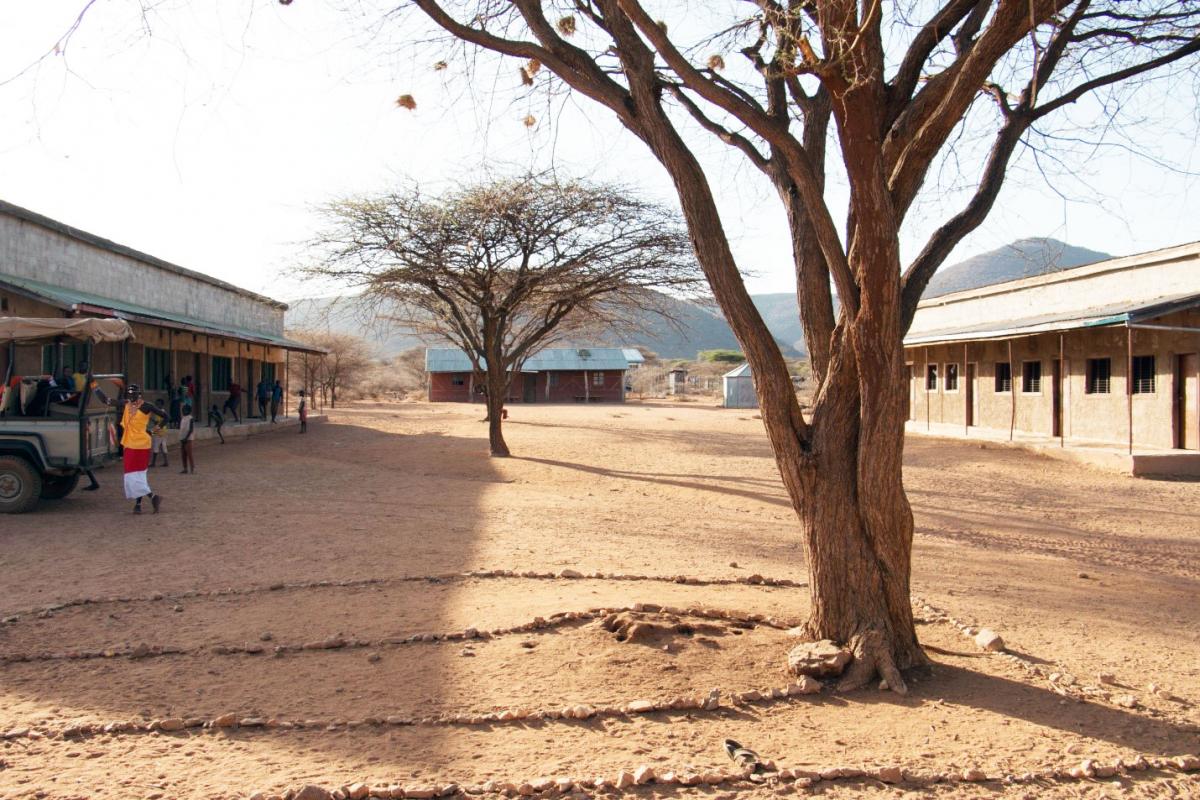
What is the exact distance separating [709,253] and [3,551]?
7627 mm

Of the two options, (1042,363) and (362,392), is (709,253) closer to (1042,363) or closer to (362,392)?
(1042,363)

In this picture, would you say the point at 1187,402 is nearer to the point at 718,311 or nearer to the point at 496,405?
the point at 718,311

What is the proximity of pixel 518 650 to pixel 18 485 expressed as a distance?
28.3 feet

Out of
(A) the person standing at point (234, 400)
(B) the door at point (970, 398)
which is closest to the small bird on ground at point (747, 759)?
(B) the door at point (970, 398)

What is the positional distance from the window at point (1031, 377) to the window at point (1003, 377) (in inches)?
32.8

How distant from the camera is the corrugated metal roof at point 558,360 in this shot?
56.5m

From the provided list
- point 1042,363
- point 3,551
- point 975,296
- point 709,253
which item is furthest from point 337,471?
point 975,296

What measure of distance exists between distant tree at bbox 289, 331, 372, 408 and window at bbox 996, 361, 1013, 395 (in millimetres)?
34224

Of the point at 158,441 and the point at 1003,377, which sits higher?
the point at 1003,377

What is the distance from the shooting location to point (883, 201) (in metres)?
4.62

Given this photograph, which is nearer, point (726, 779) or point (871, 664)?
point (726, 779)

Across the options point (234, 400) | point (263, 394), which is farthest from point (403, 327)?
point (234, 400)

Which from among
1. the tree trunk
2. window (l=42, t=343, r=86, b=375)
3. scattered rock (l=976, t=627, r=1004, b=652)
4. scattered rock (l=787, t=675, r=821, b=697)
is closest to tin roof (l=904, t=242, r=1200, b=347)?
the tree trunk

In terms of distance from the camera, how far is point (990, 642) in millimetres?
5395
